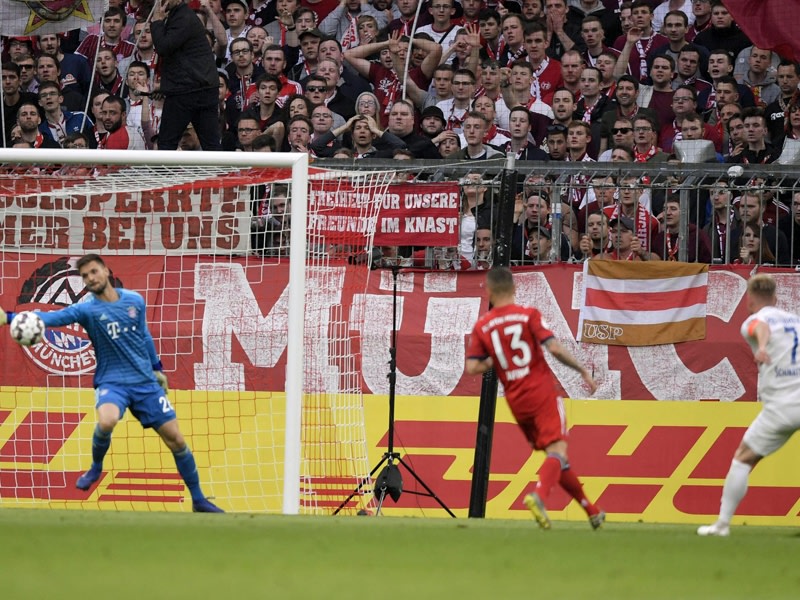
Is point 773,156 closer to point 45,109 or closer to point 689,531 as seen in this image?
point 689,531

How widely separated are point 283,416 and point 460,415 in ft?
5.81

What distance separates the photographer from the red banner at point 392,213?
13023 millimetres

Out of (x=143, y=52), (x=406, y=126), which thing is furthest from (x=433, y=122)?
(x=143, y=52)

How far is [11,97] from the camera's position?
16.7 metres

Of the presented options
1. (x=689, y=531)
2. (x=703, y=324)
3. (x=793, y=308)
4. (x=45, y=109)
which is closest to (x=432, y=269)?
(x=703, y=324)

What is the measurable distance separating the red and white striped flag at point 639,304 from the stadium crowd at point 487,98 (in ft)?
0.98

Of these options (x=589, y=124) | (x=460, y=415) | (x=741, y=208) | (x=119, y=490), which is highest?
(x=589, y=124)

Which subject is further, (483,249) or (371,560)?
(483,249)

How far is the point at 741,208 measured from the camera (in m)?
13.3

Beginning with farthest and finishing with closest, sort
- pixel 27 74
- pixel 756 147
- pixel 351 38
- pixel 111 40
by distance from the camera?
pixel 111 40
pixel 27 74
pixel 351 38
pixel 756 147

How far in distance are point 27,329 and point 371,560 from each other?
13.6 ft

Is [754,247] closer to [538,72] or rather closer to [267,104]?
[538,72]

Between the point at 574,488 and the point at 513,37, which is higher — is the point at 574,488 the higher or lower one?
the lower one

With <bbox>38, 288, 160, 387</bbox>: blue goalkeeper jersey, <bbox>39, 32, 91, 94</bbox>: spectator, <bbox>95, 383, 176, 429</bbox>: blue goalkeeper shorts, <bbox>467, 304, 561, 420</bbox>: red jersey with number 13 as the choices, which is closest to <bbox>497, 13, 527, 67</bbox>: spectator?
<bbox>39, 32, 91, 94</bbox>: spectator
